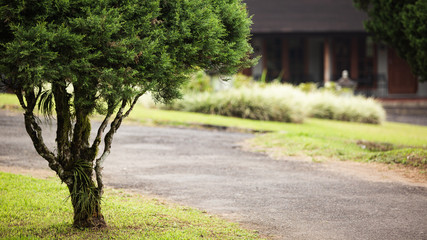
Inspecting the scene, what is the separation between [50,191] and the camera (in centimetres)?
729

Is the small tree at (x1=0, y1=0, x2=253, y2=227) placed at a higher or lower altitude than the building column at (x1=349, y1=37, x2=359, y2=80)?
lower

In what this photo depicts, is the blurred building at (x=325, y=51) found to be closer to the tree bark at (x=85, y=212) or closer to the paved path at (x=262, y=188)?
the paved path at (x=262, y=188)

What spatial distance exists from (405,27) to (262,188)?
5.98 metres

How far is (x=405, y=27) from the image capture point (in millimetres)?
11992

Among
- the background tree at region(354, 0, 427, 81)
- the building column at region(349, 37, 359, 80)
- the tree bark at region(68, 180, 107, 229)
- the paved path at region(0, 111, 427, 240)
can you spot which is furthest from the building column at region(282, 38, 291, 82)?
the tree bark at region(68, 180, 107, 229)

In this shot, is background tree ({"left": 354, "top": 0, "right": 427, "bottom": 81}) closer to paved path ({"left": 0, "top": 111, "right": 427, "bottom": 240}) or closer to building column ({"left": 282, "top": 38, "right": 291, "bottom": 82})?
paved path ({"left": 0, "top": 111, "right": 427, "bottom": 240})

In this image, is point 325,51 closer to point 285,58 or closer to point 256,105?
point 285,58

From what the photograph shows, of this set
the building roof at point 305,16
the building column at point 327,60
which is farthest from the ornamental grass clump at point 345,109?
the building roof at point 305,16

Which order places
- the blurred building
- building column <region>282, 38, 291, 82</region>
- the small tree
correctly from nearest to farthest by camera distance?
the small tree < the blurred building < building column <region>282, 38, 291, 82</region>

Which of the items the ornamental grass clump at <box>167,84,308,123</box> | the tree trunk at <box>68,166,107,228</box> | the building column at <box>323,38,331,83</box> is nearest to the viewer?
the tree trunk at <box>68,166,107,228</box>

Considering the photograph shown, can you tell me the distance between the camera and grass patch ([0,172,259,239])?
553 cm

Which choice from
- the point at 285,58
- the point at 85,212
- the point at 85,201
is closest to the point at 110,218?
the point at 85,212

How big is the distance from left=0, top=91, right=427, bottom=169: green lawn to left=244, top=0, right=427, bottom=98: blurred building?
326 inches

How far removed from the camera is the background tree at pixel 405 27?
38.0 feet
